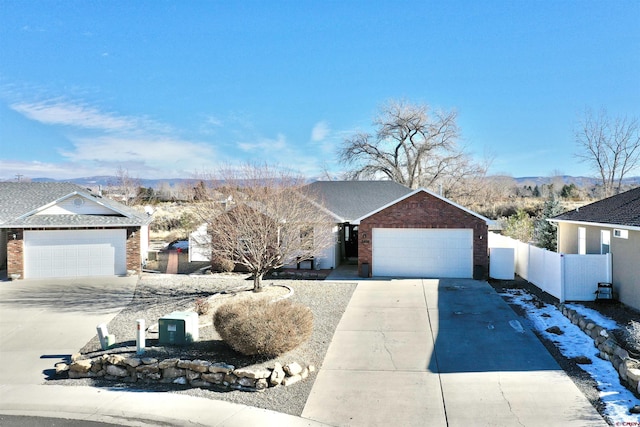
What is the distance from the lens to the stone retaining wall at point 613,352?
7426 mm

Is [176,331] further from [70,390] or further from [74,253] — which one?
[74,253]

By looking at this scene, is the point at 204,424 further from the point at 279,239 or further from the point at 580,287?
the point at 580,287

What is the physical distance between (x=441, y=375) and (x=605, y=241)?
10.3 m

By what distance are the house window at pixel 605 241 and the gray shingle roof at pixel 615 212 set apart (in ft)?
1.62

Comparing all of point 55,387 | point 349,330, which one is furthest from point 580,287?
point 55,387

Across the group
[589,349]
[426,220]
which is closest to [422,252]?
[426,220]

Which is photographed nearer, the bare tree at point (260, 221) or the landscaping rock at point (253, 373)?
the landscaping rock at point (253, 373)

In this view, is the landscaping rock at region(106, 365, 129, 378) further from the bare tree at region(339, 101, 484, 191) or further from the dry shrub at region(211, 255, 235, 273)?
the bare tree at region(339, 101, 484, 191)

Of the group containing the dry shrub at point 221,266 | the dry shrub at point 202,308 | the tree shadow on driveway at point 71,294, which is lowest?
the tree shadow on driveway at point 71,294

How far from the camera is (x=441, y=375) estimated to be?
832 centimetres

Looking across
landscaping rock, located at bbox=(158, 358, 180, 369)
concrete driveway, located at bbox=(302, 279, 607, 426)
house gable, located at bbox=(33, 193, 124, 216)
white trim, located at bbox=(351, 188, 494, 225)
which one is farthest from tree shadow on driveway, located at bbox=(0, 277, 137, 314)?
white trim, located at bbox=(351, 188, 494, 225)

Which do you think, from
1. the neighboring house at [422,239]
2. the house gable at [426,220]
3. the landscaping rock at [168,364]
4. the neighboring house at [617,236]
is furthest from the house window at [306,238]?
the neighboring house at [617,236]

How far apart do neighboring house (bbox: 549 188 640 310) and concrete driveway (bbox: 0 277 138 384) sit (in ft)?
47.5

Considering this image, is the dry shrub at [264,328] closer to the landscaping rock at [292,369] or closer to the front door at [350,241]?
the landscaping rock at [292,369]
